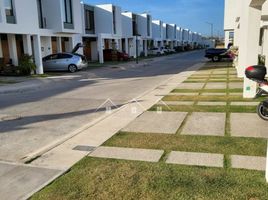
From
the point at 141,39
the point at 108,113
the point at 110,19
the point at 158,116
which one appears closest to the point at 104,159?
the point at 158,116

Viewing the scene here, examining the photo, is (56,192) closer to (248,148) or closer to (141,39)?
(248,148)

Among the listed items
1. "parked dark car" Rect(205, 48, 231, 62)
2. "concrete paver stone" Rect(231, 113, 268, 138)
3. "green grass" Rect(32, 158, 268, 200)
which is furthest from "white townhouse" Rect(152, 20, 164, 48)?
"green grass" Rect(32, 158, 268, 200)

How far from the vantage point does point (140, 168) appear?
16.0 feet

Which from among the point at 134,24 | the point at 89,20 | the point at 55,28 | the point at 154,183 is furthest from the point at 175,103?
the point at 134,24

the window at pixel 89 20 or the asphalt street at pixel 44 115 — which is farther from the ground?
the window at pixel 89 20

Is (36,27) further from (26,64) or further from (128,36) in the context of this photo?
(128,36)

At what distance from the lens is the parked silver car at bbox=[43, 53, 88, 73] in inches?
971

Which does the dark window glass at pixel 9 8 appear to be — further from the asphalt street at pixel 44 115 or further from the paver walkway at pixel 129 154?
Answer: the paver walkway at pixel 129 154

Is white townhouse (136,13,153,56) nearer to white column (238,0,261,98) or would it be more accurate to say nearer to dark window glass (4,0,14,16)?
dark window glass (4,0,14,16)

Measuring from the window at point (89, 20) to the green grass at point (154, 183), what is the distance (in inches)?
1400

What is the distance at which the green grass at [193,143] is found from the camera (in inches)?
219

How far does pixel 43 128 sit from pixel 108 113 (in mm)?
2095

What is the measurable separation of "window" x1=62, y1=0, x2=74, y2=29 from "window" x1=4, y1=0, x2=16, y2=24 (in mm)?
6534

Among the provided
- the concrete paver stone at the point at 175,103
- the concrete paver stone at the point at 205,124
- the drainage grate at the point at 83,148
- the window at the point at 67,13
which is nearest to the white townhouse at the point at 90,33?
the window at the point at 67,13
